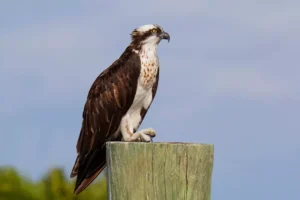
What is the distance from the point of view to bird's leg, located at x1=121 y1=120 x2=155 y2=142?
8242 mm

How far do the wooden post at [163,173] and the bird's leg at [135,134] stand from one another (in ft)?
6.33

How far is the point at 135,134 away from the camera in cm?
848

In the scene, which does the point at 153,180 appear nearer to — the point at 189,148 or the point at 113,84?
the point at 189,148

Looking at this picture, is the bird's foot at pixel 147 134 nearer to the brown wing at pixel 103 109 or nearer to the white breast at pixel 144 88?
the brown wing at pixel 103 109

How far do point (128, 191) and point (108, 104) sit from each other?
→ 10.4ft

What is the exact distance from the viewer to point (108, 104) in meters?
9.30

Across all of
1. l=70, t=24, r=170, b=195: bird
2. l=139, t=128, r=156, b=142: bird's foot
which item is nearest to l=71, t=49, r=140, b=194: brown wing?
l=70, t=24, r=170, b=195: bird

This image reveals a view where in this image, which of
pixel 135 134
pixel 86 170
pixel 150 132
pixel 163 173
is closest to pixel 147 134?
pixel 150 132

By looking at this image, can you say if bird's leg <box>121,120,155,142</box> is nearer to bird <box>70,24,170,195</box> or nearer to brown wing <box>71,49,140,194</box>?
bird <box>70,24,170,195</box>

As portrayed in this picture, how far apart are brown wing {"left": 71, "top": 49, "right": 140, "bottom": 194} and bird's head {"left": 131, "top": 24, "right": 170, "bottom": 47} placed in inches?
7.9

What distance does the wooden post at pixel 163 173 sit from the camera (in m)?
6.12

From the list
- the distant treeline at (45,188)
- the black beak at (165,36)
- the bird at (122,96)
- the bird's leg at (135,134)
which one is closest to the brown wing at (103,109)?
the bird at (122,96)

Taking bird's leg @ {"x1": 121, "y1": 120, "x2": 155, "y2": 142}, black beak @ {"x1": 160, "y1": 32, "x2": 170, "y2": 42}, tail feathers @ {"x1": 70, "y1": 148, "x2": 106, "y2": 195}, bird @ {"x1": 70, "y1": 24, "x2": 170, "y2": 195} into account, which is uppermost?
black beak @ {"x1": 160, "y1": 32, "x2": 170, "y2": 42}

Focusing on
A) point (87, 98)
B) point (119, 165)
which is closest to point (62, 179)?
point (87, 98)
